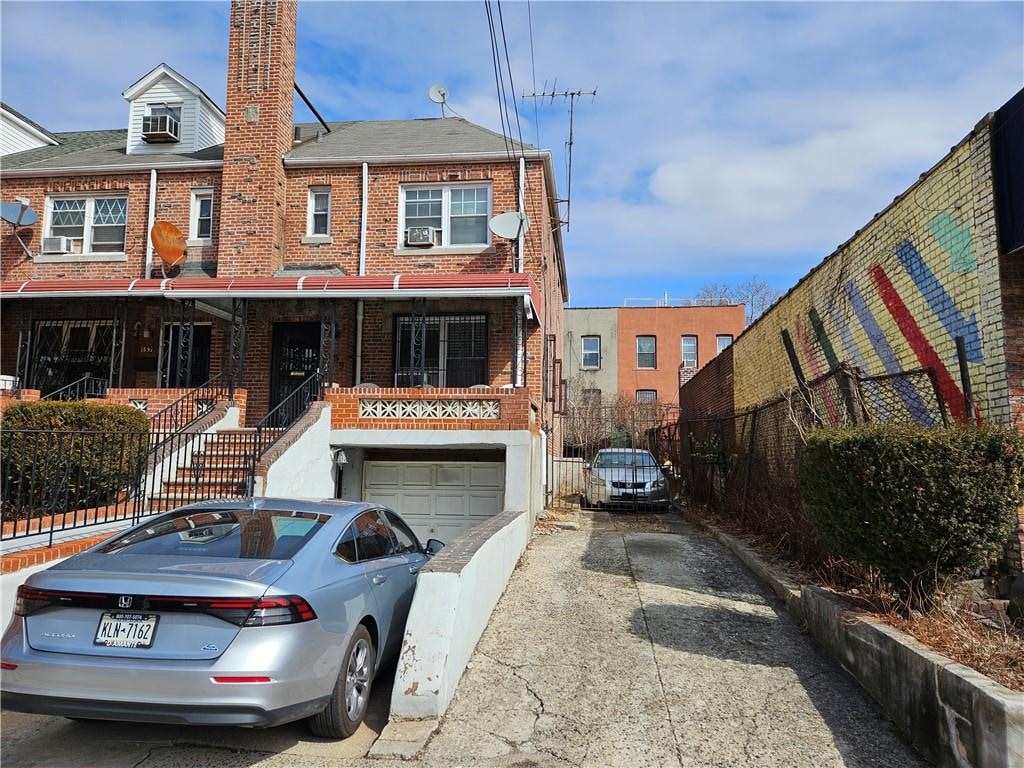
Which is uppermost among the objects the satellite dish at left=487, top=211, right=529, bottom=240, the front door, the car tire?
the satellite dish at left=487, top=211, right=529, bottom=240

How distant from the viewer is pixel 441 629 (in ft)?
15.7

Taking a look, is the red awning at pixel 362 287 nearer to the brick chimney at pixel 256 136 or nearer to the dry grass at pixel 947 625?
the brick chimney at pixel 256 136

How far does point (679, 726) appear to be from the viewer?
177 inches

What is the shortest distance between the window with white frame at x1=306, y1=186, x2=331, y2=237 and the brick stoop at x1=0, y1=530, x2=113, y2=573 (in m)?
10.1

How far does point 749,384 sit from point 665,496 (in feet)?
10.3

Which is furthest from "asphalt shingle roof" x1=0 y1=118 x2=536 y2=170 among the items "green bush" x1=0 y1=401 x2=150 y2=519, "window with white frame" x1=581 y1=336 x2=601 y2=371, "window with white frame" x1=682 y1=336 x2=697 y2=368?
"window with white frame" x1=682 y1=336 x2=697 y2=368

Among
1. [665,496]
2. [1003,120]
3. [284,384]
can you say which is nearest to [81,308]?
[284,384]

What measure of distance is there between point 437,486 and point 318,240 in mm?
6137

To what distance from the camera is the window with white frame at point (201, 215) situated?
51.5 feet

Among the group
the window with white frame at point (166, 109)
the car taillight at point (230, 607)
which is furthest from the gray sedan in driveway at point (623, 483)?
the window with white frame at point (166, 109)

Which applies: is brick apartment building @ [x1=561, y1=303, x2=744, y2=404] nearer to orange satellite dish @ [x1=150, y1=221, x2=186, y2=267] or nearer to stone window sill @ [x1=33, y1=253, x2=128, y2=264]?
orange satellite dish @ [x1=150, y1=221, x2=186, y2=267]

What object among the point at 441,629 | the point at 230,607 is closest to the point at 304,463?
the point at 441,629

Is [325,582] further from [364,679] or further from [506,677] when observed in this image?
[506,677]

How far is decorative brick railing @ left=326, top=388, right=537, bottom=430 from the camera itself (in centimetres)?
1166
